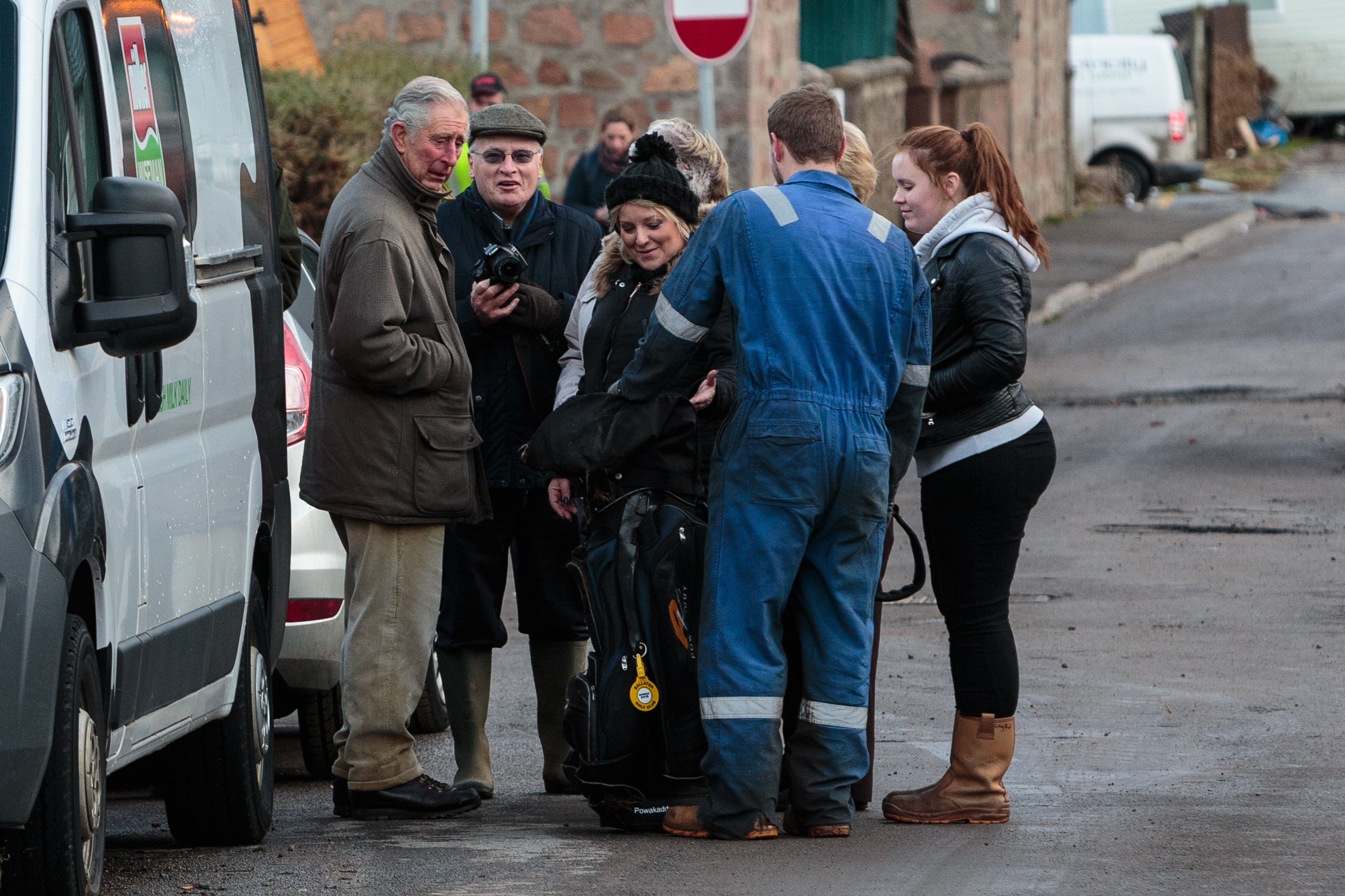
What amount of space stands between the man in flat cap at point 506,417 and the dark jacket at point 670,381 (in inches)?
13.6

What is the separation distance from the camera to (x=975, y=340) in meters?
5.97

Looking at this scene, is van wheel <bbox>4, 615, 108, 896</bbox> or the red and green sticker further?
the red and green sticker

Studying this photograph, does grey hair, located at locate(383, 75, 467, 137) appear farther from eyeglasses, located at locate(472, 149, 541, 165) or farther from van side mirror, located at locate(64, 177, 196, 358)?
van side mirror, located at locate(64, 177, 196, 358)

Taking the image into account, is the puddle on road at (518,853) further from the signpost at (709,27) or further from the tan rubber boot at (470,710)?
the signpost at (709,27)

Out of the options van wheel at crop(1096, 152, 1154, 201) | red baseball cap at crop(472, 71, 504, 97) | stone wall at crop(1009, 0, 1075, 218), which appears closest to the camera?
red baseball cap at crop(472, 71, 504, 97)

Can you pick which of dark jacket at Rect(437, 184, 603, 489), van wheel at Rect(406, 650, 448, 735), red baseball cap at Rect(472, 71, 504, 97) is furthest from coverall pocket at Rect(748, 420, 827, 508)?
red baseball cap at Rect(472, 71, 504, 97)

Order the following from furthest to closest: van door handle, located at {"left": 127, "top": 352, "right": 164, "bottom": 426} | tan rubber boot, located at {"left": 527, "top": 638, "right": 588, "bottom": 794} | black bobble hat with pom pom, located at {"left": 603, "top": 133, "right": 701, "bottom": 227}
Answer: tan rubber boot, located at {"left": 527, "top": 638, "right": 588, "bottom": 794} → black bobble hat with pom pom, located at {"left": 603, "top": 133, "right": 701, "bottom": 227} → van door handle, located at {"left": 127, "top": 352, "right": 164, "bottom": 426}

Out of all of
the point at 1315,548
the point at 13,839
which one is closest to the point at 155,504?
the point at 13,839

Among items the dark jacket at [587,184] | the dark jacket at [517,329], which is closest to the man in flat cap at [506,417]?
the dark jacket at [517,329]

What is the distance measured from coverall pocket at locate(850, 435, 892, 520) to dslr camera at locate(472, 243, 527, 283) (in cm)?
130

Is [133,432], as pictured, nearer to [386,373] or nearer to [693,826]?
[386,373]

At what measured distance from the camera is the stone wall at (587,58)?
1820 centimetres

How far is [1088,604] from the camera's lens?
9.67m

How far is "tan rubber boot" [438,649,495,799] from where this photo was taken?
6.55 meters
